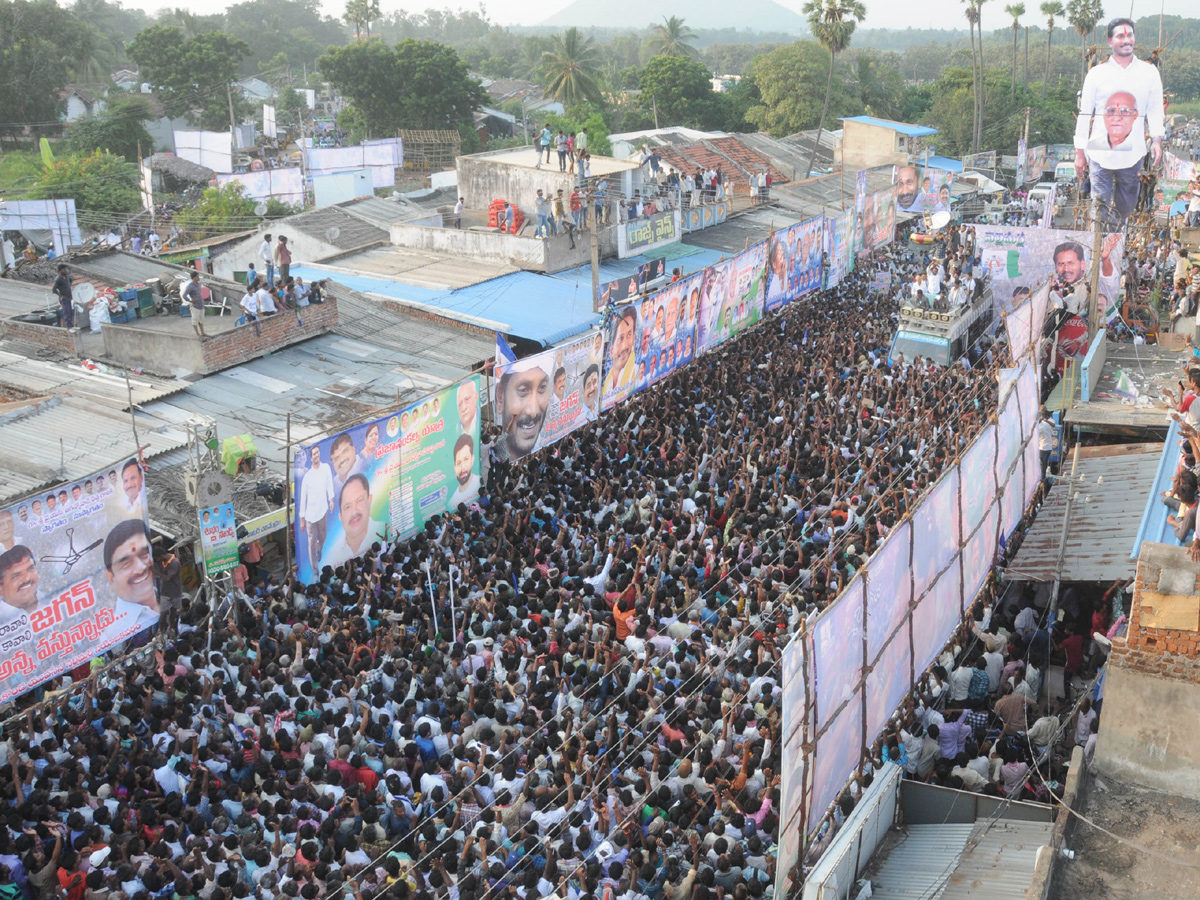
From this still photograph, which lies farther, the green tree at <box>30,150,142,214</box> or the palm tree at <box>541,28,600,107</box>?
the palm tree at <box>541,28,600,107</box>

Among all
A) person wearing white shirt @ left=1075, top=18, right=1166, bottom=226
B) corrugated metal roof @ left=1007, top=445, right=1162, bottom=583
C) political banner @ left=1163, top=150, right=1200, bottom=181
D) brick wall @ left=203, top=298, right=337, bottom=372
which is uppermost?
person wearing white shirt @ left=1075, top=18, right=1166, bottom=226

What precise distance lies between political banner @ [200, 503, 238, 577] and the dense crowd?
18.9 inches

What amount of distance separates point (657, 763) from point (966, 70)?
63.3 metres

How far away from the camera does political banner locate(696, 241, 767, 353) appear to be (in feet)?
68.2

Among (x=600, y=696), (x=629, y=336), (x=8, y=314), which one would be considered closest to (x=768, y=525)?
(x=600, y=696)

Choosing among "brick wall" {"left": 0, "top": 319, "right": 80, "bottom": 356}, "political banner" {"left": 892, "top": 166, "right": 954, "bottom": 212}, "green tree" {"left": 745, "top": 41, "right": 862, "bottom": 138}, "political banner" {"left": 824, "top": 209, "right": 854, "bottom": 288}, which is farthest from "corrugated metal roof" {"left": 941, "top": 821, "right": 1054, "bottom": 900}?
"green tree" {"left": 745, "top": 41, "right": 862, "bottom": 138}

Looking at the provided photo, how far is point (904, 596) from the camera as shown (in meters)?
9.36

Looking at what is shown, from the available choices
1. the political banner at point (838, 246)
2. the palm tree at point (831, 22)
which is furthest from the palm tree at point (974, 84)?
the political banner at point (838, 246)

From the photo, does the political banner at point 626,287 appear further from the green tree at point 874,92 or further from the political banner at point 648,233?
the green tree at point 874,92

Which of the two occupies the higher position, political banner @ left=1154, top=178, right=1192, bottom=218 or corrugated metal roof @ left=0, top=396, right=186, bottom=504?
political banner @ left=1154, top=178, right=1192, bottom=218

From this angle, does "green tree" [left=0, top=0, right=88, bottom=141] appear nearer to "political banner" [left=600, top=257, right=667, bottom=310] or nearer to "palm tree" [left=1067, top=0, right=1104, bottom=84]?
"political banner" [left=600, top=257, right=667, bottom=310]

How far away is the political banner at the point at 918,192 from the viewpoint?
37.3m

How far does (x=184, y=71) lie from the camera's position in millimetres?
55688

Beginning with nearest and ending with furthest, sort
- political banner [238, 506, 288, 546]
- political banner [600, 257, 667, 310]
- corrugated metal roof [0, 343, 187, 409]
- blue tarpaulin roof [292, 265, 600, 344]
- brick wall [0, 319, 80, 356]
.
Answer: political banner [238, 506, 288, 546]
corrugated metal roof [0, 343, 187, 409]
brick wall [0, 319, 80, 356]
political banner [600, 257, 667, 310]
blue tarpaulin roof [292, 265, 600, 344]
